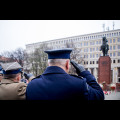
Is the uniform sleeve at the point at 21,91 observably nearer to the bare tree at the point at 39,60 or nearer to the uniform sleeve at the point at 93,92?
the uniform sleeve at the point at 93,92

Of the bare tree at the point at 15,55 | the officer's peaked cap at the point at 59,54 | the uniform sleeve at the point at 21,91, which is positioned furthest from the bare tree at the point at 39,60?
the officer's peaked cap at the point at 59,54

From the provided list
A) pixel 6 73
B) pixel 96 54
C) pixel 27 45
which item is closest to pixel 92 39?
pixel 96 54

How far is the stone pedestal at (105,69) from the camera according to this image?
16125 millimetres

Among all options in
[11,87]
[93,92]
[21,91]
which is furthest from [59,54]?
[11,87]

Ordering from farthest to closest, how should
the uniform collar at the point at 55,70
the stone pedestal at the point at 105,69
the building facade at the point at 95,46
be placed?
the building facade at the point at 95,46
the stone pedestal at the point at 105,69
the uniform collar at the point at 55,70

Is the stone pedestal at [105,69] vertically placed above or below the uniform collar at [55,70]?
below

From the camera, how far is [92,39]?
177ft

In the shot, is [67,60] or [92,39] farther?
[92,39]

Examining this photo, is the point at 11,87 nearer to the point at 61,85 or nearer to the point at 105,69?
the point at 61,85

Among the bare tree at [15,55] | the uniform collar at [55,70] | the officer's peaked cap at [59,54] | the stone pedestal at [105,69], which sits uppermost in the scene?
the bare tree at [15,55]

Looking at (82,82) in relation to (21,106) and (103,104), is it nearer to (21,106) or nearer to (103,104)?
(103,104)

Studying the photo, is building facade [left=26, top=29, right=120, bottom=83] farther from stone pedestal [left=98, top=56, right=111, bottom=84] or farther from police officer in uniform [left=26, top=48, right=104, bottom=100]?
police officer in uniform [left=26, top=48, right=104, bottom=100]

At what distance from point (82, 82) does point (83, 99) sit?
0.64 ft

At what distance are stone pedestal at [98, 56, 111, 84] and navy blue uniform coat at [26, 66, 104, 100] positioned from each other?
621 inches
